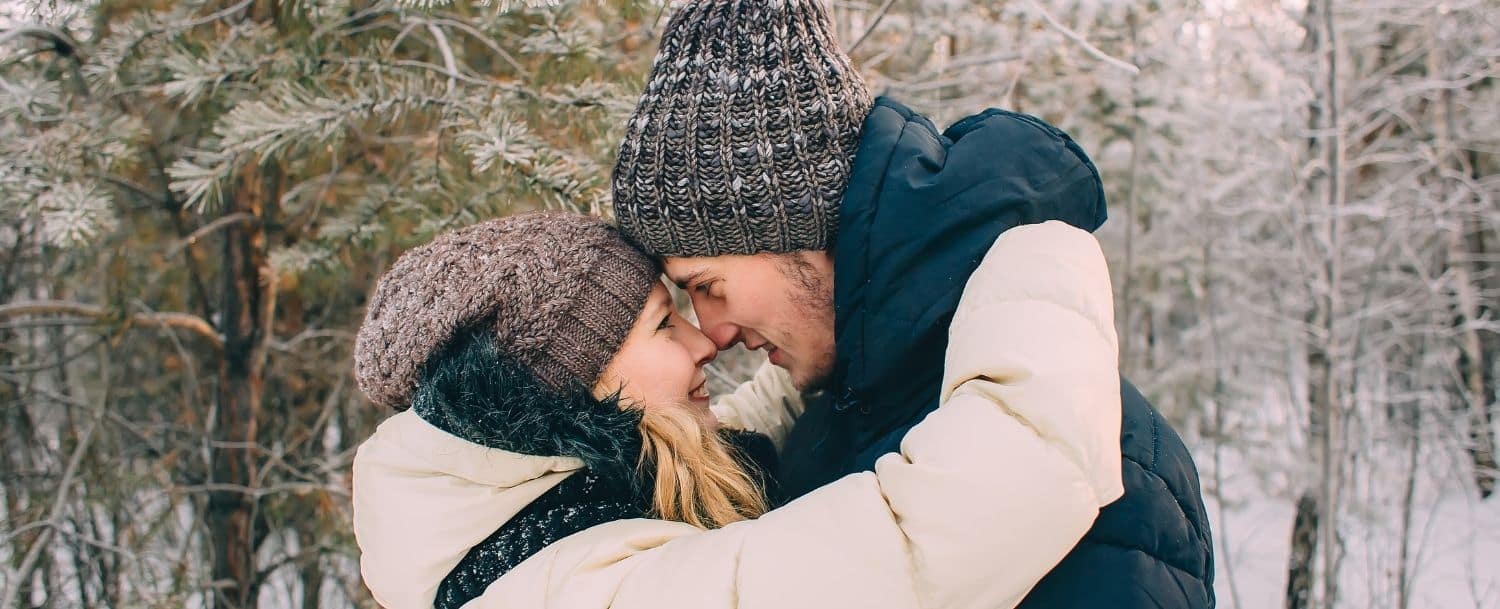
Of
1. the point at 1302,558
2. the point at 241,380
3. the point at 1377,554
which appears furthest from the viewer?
the point at 1302,558

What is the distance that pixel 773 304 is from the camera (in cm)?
180

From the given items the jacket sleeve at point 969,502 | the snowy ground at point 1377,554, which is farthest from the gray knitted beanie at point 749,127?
the snowy ground at point 1377,554

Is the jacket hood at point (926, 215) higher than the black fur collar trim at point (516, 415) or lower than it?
higher

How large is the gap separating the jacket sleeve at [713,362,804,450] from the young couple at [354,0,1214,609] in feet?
1.19

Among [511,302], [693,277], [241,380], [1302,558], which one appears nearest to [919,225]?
[693,277]

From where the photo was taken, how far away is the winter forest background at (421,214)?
243 centimetres

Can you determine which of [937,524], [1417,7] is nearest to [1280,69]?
[1417,7]

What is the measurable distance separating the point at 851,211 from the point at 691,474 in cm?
52

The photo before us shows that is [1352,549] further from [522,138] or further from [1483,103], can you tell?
[522,138]

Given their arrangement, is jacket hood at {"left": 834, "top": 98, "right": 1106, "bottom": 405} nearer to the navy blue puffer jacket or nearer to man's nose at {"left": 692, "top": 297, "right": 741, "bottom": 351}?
the navy blue puffer jacket

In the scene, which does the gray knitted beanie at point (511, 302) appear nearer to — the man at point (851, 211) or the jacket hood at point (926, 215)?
the man at point (851, 211)

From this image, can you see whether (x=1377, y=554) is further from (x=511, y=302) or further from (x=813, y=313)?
(x=511, y=302)

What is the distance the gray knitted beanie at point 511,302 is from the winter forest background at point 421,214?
16.3 inches

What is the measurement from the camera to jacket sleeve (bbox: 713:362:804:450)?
2232mm
